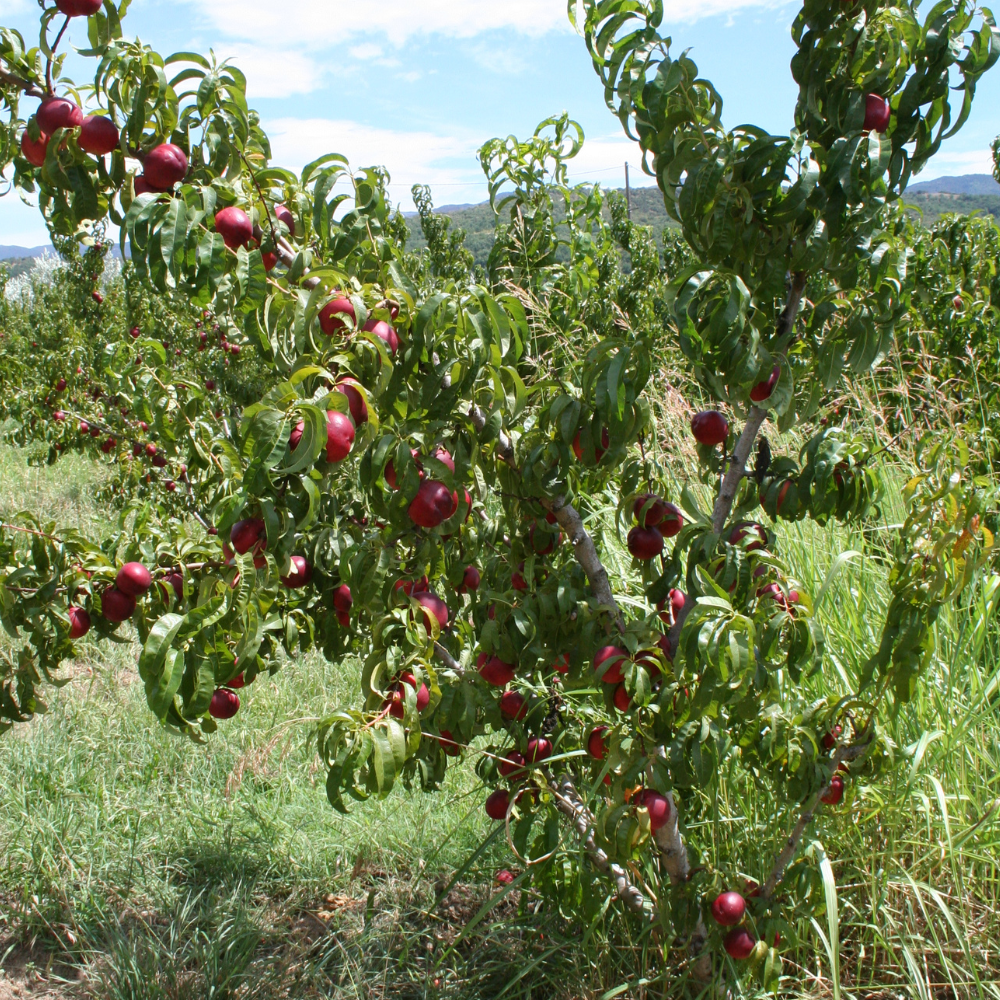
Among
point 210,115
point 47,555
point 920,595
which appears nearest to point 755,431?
point 920,595

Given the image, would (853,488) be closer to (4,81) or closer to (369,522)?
(369,522)

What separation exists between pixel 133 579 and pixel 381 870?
1528mm

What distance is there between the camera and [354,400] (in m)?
1.09

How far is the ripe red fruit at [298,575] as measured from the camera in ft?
4.94

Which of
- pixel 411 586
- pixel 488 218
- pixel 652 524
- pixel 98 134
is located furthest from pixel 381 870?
pixel 488 218

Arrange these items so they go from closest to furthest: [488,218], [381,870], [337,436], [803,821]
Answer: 1. [337,436]
2. [803,821]
3. [381,870]
4. [488,218]

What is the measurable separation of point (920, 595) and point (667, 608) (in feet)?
1.62

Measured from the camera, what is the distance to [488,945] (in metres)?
2.11

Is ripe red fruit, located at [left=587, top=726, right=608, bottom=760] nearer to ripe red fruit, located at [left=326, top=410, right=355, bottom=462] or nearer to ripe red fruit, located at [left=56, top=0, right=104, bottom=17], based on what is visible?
ripe red fruit, located at [left=326, top=410, right=355, bottom=462]

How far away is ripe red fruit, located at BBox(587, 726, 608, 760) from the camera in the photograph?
61.5 inches

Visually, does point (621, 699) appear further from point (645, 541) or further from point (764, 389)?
point (764, 389)

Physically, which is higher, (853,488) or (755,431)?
(755,431)

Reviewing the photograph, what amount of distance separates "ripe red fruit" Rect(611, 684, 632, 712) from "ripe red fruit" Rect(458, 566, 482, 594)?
0.40 m

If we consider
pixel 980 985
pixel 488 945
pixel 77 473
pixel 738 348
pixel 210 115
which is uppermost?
pixel 210 115
